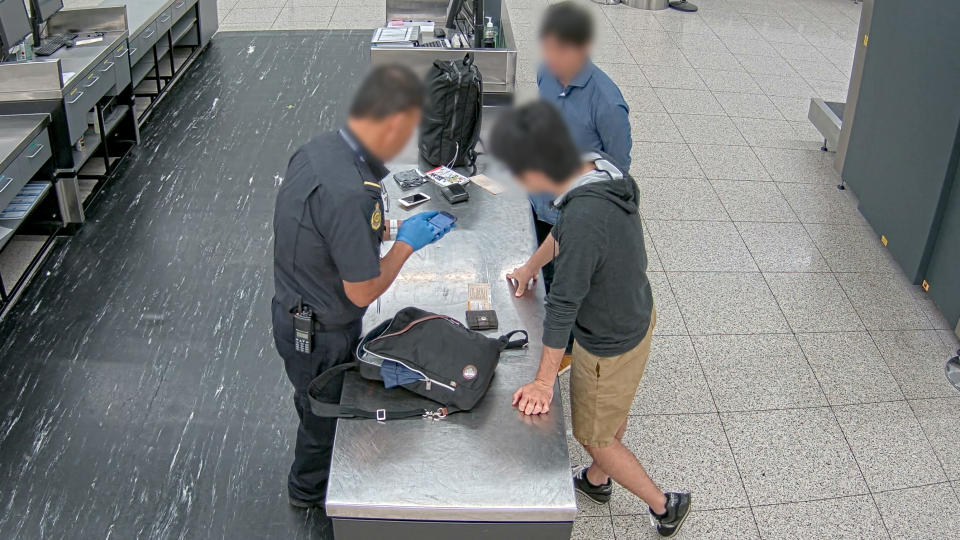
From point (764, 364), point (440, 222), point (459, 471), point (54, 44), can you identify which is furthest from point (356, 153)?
point (54, 44)

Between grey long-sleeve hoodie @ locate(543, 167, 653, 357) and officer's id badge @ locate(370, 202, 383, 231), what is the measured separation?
1.58ft

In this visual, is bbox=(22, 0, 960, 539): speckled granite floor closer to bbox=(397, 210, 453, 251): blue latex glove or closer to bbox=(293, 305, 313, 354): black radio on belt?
bbox=(293, 305, 313, 354): black radio on belt

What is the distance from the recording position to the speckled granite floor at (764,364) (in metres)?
3.03

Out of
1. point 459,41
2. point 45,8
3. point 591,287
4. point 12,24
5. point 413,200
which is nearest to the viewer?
point 591,287

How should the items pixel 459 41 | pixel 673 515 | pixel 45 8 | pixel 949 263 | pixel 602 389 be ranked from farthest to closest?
pixel 45 8 → pixel 459 41 → pixel 949 263 → pixel 673 515 → pixel 602 389

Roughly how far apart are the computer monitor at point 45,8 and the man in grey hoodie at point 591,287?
3810 millimetres

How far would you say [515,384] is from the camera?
2.49 meters

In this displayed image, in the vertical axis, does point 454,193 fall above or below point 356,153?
below

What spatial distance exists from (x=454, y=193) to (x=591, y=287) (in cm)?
126

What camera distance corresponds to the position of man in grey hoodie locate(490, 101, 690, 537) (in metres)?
1.81

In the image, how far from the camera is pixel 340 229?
2158mm

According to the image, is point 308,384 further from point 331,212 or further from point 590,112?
point 590,112

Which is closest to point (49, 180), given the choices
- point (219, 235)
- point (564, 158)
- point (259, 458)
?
point (219, 235)

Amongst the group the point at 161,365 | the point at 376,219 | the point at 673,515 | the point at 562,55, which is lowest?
the point at 161,365
